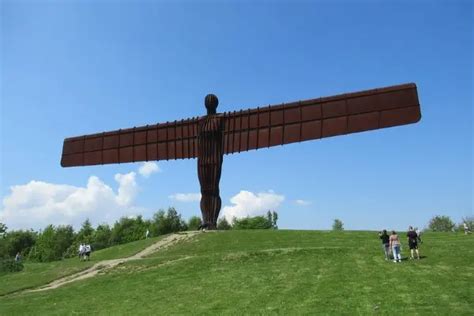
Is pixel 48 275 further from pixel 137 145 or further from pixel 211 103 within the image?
pixel 211 103

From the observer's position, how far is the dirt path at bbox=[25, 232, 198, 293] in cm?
2330

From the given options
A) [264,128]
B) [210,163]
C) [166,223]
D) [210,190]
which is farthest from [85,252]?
[166,223]

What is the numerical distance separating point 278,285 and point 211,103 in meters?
16.3

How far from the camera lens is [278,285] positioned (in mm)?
16266

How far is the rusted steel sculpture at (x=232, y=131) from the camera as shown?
25359 mm

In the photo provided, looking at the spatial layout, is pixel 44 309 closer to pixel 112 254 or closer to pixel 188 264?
pixel 188 264

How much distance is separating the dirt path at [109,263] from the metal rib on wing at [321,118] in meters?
6.80

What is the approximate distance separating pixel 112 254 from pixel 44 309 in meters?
15.6

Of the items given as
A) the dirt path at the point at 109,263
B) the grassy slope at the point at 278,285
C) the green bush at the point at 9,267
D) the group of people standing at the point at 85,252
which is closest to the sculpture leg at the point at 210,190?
the dirt path at the point at 109,263

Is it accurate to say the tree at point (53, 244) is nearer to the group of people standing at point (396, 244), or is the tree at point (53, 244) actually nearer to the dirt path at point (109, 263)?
the dirt path at point (109, 263)

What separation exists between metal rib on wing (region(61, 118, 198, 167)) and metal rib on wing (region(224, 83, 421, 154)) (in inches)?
107

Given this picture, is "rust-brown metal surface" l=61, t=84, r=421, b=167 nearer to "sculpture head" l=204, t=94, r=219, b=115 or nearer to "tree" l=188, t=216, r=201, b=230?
"sculpture head" l=204, t=94, r=219, b=115

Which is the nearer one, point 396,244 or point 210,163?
point 396,244

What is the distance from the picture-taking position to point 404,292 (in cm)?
1405
